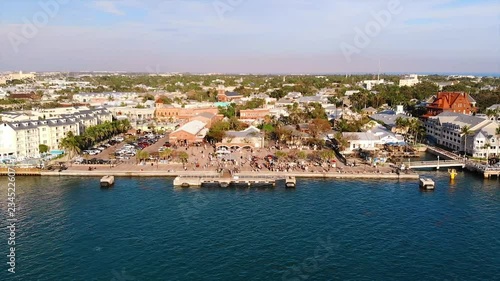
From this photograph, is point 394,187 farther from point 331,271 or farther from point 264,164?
point 331,271

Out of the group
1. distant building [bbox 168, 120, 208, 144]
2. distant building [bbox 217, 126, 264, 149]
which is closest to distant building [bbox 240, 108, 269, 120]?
distant building [bbox 168, 120, 208, 144]

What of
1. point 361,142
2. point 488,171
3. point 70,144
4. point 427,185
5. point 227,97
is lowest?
point 427,185

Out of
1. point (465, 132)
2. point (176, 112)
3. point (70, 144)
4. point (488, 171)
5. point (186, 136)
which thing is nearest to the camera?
point (488, 171)

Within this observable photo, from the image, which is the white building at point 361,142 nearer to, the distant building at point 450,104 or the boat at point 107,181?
the distant building at point 450,104

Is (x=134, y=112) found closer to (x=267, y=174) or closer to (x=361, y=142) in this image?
(x=361, y=142)

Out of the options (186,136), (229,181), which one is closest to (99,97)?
(186,136)

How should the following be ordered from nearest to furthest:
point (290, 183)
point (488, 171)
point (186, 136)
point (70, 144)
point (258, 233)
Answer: point (258, 233) < point (290, 183) < point (488, 171) < point (70, 144) < point (186, 136)

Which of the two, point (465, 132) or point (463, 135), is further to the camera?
point (463, 135)
